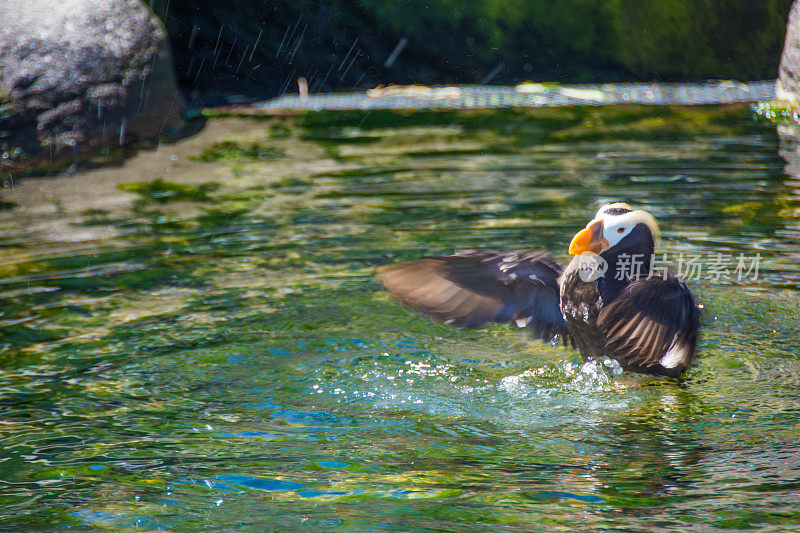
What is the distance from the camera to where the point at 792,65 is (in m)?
7.90

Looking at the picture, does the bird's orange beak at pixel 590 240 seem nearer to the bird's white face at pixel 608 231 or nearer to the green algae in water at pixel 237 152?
the bird's white face at pixel 608 231

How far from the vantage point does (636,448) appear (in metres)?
2.99

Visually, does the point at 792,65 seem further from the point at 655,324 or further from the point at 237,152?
the point at 655,324

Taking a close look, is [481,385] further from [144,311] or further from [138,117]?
[138,117]

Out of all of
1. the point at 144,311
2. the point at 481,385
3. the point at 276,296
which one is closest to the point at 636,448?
the point at 481,385

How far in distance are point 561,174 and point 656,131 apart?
156 centimetres

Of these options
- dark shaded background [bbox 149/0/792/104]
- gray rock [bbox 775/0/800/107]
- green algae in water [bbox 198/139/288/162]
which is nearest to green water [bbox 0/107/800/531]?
green algae in water [bbox 198/139/288/162]

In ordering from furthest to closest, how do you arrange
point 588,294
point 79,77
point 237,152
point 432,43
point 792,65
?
point 432,43
point 792,65
point 79,77
point 237,152
point 588,294

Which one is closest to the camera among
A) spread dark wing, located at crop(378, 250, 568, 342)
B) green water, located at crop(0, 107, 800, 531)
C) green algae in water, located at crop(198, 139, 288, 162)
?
green water, located at crop(0, 107, 800, 531)

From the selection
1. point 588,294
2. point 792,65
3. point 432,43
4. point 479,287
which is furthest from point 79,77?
point 792,65

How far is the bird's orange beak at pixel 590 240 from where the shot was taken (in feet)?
11.1

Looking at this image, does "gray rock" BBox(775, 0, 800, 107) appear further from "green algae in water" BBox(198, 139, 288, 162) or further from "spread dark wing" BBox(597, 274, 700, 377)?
"spread dark wing" BBox(597, 274, 700, 377)

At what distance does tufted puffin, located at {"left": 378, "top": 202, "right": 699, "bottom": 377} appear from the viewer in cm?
339

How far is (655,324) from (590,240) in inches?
15.5
